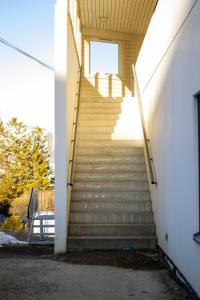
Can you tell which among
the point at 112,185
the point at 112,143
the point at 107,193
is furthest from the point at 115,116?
the point at 107,193

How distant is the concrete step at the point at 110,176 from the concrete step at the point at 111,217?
98 centimetres

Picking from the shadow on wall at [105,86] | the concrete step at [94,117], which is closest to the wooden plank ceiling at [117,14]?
the shadow on wall at [105,86]

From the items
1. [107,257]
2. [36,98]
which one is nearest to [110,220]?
[107,257]

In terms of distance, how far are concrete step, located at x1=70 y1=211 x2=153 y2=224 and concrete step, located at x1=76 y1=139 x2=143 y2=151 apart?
2.23m

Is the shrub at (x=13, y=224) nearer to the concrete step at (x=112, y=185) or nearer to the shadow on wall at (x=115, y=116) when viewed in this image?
the shadow on wall at (x=115, y=116)

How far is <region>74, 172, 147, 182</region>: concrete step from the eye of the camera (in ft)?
26.5

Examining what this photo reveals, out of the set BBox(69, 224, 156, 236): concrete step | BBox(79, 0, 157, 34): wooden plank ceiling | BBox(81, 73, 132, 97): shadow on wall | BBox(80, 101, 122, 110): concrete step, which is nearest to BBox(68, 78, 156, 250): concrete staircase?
BBox(69, 224, 156, 236): concrete step

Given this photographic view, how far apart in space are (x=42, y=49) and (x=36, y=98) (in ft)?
110

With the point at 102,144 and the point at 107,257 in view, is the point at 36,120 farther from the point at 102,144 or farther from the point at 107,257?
the point at 107,257

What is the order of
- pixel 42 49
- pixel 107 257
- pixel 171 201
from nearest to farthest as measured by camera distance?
1. pixel 171 201
2. pixel 107 257
3. pixel 42 49

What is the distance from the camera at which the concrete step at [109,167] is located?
328 inches

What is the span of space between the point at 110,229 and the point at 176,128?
2.67m

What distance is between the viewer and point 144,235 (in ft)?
22.6

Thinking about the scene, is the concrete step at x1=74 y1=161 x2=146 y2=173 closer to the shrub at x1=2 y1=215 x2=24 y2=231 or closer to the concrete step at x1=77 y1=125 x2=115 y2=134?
the concrete step at x1=77 y1=125 x2=115 y2=134
